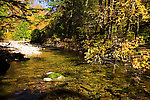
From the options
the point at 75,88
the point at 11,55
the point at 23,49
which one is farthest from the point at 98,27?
the point at 23,49

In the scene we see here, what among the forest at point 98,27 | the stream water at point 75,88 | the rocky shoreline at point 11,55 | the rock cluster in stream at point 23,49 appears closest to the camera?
the stream water at point 75,88

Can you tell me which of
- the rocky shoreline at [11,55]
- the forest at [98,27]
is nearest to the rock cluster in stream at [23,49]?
the rocky shoreline at [11,55]

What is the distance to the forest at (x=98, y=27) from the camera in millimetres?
7316

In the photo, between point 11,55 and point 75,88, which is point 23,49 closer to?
point 11,55

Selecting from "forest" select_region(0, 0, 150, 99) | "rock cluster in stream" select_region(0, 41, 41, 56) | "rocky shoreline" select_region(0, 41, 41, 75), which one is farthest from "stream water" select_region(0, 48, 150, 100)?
"rock cluster in stream" select_region(0, 41, 41, 56)

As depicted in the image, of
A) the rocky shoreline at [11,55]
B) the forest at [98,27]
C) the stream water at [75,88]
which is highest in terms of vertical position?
the forest at [98,27]

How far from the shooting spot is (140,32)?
1095 centimetres

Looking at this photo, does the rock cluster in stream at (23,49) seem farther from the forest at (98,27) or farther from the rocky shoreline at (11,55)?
the forest at (98,27)

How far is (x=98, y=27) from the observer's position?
1077 cm

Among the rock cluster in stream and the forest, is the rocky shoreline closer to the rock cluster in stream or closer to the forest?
the rock cluster in stream

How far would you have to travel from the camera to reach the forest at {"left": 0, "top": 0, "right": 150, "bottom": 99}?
7316 millimetres

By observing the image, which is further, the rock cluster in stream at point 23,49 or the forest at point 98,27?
the rock cluster in stream at point 23,49

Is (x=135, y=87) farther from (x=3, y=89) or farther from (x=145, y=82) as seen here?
(x=3, y=89)

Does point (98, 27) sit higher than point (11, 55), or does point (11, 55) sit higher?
point (98, 27)
